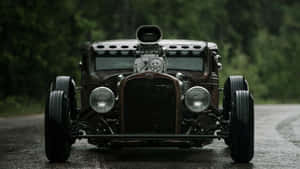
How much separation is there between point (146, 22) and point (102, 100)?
146 feet

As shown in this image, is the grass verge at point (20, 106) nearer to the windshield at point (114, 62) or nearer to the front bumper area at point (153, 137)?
the windshield at point (114, 62)

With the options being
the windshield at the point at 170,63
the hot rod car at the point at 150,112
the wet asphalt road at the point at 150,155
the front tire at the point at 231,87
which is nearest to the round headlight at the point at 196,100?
the hot rod car at the point at 150,112

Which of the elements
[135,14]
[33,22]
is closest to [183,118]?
[33,22]

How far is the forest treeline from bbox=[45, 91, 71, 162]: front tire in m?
21.8

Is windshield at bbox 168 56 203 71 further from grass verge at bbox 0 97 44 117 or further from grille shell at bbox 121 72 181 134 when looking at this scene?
grass verge at bbox 0 97 44 117

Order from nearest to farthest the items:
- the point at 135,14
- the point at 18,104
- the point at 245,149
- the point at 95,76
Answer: the point at 245,149, the point at 95,76, the point at 18,104, the point at 135,14

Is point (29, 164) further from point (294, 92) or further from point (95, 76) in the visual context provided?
point (294, 92)

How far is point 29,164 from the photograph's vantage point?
399 inches

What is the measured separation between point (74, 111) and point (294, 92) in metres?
50.3

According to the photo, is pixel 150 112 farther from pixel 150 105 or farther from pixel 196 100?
pixel 196 100

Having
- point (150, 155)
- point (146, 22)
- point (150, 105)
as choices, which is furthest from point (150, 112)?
point (146, 22)

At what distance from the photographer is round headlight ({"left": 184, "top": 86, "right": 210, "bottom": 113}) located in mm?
10406

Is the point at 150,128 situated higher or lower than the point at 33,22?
lower

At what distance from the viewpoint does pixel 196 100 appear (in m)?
10.4
